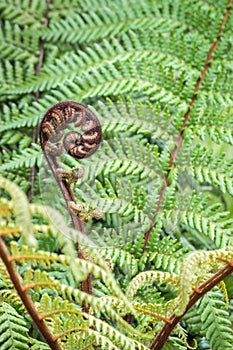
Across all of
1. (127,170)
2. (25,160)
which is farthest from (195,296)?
(25,160)

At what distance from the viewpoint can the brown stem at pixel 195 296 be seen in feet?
2.68

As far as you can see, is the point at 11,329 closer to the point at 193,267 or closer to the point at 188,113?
the point at 193,267

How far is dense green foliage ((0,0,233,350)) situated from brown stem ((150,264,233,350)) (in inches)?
0.6

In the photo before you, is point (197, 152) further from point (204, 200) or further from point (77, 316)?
point (77, 316)

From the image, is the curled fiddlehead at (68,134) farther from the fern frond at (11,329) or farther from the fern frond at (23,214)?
the fern frond at (23,214)

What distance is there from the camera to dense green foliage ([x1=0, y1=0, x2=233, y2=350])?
84cm

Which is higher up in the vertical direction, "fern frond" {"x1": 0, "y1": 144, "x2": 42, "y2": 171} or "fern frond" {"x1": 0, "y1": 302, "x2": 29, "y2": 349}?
"fern frond" {"x1": 0, "y1": 144, "x2": 42, "y2": 171}

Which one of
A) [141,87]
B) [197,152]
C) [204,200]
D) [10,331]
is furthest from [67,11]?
[10,331]

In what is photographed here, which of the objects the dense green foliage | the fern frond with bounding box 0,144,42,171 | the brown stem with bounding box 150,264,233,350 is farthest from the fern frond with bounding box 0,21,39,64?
the brown stem with bounding box 150,264,233,350

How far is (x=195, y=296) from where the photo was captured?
838 millimetres

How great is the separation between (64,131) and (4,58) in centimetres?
82

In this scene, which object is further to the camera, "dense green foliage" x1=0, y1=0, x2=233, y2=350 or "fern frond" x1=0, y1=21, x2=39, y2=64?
"fern frond" x1=0, y1=21, x2=39, y2=64

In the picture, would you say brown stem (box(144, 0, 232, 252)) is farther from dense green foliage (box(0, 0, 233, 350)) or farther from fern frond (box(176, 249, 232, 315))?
fern frond (box(176, 249, 232, 315))

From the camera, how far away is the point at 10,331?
94cm
